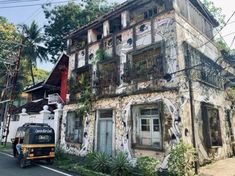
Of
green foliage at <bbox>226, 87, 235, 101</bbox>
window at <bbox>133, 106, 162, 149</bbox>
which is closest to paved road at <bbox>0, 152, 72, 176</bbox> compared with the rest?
window at <bbox>133, 106, 162, 149</bbox>

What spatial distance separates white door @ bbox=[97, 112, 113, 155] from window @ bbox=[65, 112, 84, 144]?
62.8 inches

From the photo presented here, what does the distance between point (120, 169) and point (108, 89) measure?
17.3 feet

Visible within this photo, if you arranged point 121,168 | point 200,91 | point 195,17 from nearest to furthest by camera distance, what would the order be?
1. point 121,168
2. point 200,91
3. point 195,17

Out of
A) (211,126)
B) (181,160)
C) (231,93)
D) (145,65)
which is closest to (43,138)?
(145,65)

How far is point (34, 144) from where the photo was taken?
1061 cm

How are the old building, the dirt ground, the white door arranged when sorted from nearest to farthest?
the dirt ground → the old building → the white door

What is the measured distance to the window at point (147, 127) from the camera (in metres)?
10.0

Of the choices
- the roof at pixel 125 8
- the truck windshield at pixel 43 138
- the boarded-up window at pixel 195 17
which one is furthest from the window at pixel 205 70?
the truck windshield at pixel 43 138

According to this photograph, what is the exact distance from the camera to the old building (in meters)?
9.80

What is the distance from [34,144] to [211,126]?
9477mm

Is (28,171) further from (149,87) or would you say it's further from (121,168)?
(149,87)

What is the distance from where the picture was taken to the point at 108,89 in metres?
12.7

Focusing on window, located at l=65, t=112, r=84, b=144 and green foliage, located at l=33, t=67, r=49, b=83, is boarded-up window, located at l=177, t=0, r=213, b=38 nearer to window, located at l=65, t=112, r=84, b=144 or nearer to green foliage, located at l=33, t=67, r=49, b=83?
window, located at l=65, t=112, r=84, b=144

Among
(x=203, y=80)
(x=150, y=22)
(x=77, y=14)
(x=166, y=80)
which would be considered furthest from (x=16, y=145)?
(x=77, y=14)
